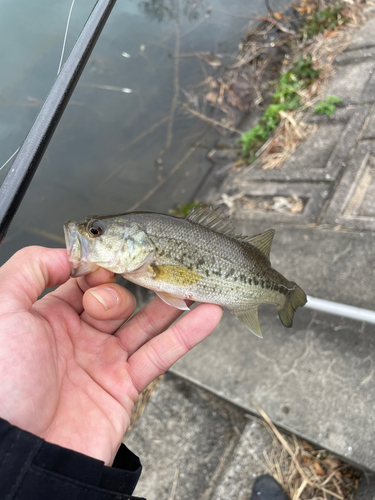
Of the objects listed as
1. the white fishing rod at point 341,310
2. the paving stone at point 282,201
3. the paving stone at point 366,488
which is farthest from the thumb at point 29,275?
the paving stone at point 282,201

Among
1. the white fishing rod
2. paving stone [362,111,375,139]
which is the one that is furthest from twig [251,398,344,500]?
paving stone [362,111,375,139]

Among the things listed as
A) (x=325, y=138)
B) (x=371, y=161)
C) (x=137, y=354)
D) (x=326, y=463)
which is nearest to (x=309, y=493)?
(x=326, y=463)

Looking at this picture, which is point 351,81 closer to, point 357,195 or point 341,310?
point 357,195

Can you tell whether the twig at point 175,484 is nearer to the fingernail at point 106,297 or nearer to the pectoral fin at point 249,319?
the pectoral fin at point 249,319

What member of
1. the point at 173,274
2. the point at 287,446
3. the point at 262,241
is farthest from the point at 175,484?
the point at 262,241

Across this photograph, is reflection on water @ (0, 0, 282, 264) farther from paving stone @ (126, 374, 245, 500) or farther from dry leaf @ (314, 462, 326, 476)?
dry leaf @ (314, 462, 326, 476)

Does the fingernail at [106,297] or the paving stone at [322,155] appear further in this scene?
the paving stone at [322,155]
